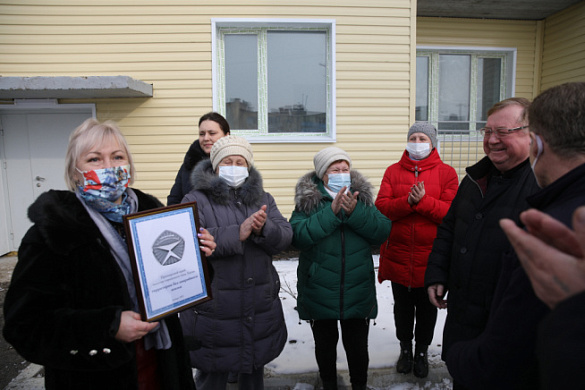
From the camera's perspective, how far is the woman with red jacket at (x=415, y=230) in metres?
2.96

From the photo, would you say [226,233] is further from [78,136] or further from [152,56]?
[152,56]

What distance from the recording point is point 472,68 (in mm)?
7762

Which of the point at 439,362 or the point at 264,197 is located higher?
the point at 264,197

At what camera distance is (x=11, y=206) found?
650 cm

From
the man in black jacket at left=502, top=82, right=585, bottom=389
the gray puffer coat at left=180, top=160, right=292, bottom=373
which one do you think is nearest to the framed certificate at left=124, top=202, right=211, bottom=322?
the gray puffer coat at left=180, top=160, right=292, bottom=373

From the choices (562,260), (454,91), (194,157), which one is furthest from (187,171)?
(454,91)

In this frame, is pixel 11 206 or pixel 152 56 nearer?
pixel 152 56

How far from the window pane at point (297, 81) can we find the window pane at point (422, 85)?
247cm

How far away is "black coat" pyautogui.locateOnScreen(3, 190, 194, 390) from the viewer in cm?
135

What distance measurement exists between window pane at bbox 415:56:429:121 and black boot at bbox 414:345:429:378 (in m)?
5.70

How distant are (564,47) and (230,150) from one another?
323 inches

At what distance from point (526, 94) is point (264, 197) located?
788 centimetres

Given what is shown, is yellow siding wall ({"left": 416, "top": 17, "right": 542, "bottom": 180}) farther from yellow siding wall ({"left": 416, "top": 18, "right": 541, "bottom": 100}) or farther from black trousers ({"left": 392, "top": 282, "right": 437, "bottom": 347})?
black trousers ({"left": 392, "top": 282, "right": 437, "bottom": 347})

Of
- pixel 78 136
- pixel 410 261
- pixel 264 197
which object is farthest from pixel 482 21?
pixel 78 136
